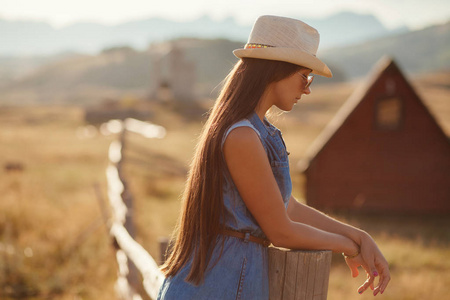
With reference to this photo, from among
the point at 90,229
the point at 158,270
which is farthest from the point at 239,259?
the point at 90,229

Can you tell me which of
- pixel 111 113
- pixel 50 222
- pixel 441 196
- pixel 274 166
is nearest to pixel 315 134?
pixel 111 113

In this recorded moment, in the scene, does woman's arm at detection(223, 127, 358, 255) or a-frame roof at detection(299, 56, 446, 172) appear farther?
a-frame roof at detection(299, 56, 446, 172)

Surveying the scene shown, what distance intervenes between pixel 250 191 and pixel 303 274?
32 cm

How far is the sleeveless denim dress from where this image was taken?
158 cm

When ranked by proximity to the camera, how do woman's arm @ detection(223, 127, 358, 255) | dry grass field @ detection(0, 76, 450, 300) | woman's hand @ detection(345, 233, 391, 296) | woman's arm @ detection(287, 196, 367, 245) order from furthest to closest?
dry grass field @ detection(0, 76, 450, 300) < woman's arm @ detection(287, 196, 367, 245) < woman's hand @ detection(345, 233, 391, 296) < woman's arm @ detection(223, 127, 358, 255)

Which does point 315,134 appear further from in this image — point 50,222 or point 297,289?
point 297,289

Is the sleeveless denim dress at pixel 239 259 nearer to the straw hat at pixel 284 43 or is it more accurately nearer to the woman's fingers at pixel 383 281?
the straw hat at pixel 284 43

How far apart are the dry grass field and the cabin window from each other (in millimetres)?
2049

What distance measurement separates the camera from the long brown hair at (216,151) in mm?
1601

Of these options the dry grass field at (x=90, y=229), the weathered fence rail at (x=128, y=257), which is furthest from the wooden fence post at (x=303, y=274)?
the weathered fence rail at (x=128, y=257)

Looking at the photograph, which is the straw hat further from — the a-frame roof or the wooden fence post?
the a-frame roof

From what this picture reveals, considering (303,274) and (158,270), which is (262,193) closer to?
(303,274)

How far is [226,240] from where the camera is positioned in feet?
5.32

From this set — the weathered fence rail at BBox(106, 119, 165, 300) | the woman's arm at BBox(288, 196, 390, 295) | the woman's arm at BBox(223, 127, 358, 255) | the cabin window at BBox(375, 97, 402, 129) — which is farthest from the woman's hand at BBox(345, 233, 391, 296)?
the cabin window at BBox(375, 97, 402, 129)
